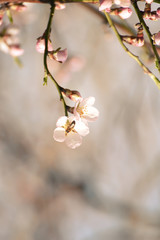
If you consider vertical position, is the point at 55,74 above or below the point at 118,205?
above

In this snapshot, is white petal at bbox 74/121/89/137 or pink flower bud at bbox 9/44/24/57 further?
pink flower bud at bbox 9/44/24/57

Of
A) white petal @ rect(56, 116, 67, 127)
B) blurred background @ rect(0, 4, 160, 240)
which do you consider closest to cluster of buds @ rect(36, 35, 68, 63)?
white petal @ rect(56, 116, 67, 127)

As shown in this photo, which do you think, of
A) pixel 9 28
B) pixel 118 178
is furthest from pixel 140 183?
pixel 9 28

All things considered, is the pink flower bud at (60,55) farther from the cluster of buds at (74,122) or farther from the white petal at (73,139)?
the white petal at (73,139)

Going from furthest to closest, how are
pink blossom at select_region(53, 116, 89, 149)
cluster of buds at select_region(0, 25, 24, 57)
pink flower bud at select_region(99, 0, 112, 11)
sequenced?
cluster of buds at select_region(0, 25, 24, 57), pink blossom at select_region(53, 116, 89, 149), pink flower bud at select_region(99, 0, 112, 11)

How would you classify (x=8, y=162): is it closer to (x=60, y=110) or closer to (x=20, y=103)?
(x=20, y=103)

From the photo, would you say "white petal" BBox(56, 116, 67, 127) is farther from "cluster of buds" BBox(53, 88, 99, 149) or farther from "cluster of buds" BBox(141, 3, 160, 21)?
"cluster of buds" BBox(141, 3, 160, 21)
